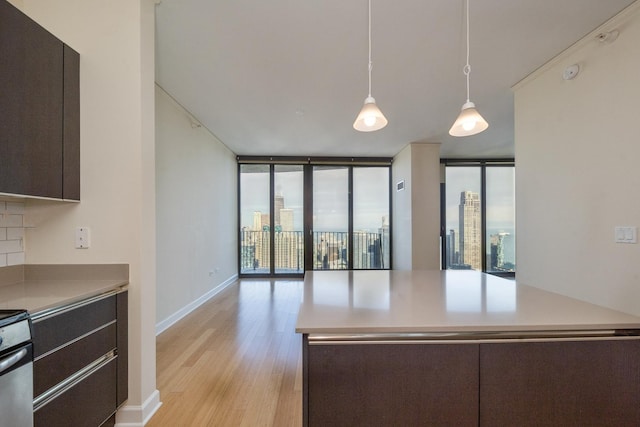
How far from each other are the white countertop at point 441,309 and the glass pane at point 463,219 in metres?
4.78

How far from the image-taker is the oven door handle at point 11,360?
39.5 inches

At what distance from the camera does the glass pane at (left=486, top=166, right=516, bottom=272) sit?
6102mm

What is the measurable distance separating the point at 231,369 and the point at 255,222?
4020 mm

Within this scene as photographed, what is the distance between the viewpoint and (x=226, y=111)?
364 cm

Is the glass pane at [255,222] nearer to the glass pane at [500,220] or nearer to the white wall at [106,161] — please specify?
the white wall at [106,161]

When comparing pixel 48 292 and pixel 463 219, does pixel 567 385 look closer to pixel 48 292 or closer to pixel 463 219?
pixel 48 292

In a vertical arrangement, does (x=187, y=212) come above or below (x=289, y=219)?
above

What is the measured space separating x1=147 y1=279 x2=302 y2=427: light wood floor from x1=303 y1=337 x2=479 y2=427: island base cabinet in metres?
0.93

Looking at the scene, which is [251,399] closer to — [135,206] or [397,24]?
[135,206]

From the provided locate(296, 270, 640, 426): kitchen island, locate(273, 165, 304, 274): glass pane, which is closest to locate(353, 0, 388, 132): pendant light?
locate(296, 270, 640, 426): kitchen island

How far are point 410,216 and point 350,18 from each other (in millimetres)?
3745

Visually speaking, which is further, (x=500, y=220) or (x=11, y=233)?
(x=500, y=220)

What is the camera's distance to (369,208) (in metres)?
6.36

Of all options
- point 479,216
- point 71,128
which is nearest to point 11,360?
point 71,128
